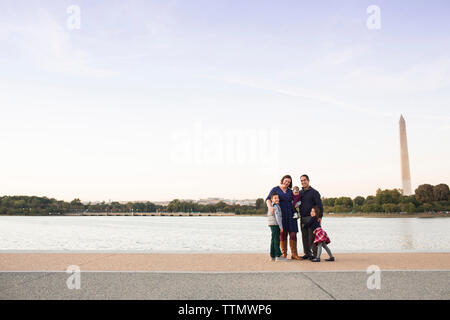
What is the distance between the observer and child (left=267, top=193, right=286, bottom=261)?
39.0 ft

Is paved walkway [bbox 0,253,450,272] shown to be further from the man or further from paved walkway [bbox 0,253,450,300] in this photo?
the man

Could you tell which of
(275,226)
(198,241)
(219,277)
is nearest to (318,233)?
(275,226)

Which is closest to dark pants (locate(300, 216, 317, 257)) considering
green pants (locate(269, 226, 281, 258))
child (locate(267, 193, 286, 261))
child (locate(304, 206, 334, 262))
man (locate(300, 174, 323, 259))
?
man (locate(300, 174, 323, 259))

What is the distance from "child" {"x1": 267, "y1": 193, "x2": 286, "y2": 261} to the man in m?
0.78

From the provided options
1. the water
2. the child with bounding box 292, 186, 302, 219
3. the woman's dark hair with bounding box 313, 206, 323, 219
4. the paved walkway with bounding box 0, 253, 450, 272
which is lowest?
the water

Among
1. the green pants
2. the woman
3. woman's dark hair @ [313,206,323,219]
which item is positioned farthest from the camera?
the woman

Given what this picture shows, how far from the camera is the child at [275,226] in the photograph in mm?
11898

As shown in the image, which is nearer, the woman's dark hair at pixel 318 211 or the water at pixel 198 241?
the woman's dark hair at pixel 318 211

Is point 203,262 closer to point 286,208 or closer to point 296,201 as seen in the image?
point 286,208

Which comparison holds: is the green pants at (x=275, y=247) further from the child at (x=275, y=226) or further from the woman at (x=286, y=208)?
the woman at (x=286, y=208)

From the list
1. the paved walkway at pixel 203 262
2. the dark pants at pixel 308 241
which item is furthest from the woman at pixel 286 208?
the paved walkway at pixel 203 262

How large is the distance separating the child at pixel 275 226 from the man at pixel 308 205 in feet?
2.56
